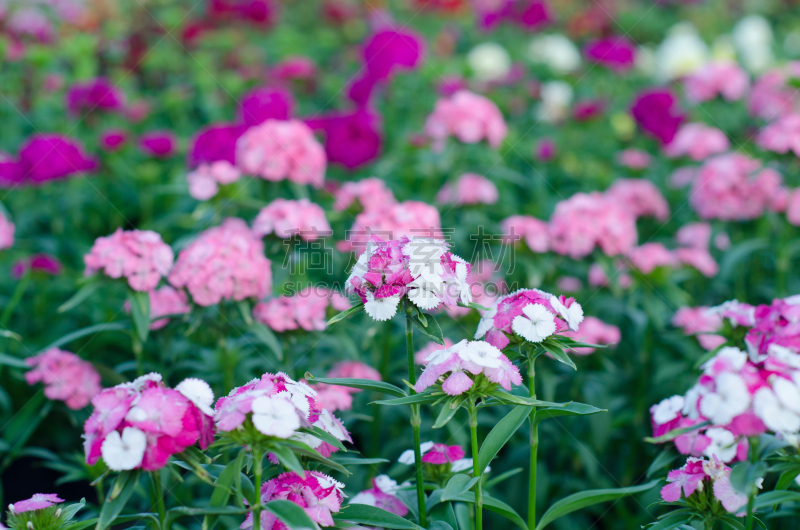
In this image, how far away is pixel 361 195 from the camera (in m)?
2.89

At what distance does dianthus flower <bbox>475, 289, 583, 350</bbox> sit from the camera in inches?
60.0

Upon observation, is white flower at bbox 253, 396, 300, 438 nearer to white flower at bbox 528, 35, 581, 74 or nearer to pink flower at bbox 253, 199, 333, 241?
pink flower at bbox 253, 199, 333, 241

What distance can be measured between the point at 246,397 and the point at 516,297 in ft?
2.26

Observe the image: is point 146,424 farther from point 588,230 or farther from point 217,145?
point 217,145

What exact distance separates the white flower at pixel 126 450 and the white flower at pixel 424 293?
67 centimetres

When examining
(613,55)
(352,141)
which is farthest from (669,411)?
(613,55)

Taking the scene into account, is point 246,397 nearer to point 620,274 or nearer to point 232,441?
point 232,441

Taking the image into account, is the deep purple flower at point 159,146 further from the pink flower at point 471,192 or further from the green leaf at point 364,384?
the green leaf at point 364,384

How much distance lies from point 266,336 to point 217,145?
1.52 metres

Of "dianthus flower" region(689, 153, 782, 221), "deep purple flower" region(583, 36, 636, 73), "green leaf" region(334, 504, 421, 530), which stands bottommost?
"green leaf" region(334, 504, 421, 530)

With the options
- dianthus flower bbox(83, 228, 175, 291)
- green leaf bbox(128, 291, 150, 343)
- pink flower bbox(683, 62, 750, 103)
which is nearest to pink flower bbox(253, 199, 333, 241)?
dianthus flower bbox(83, 228, 175, 291)

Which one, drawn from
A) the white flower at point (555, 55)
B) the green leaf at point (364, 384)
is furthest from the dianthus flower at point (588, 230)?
the white flower at point (555, 55)

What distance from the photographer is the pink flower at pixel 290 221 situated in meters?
2.55

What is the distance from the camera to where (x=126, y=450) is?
4.25 ft
